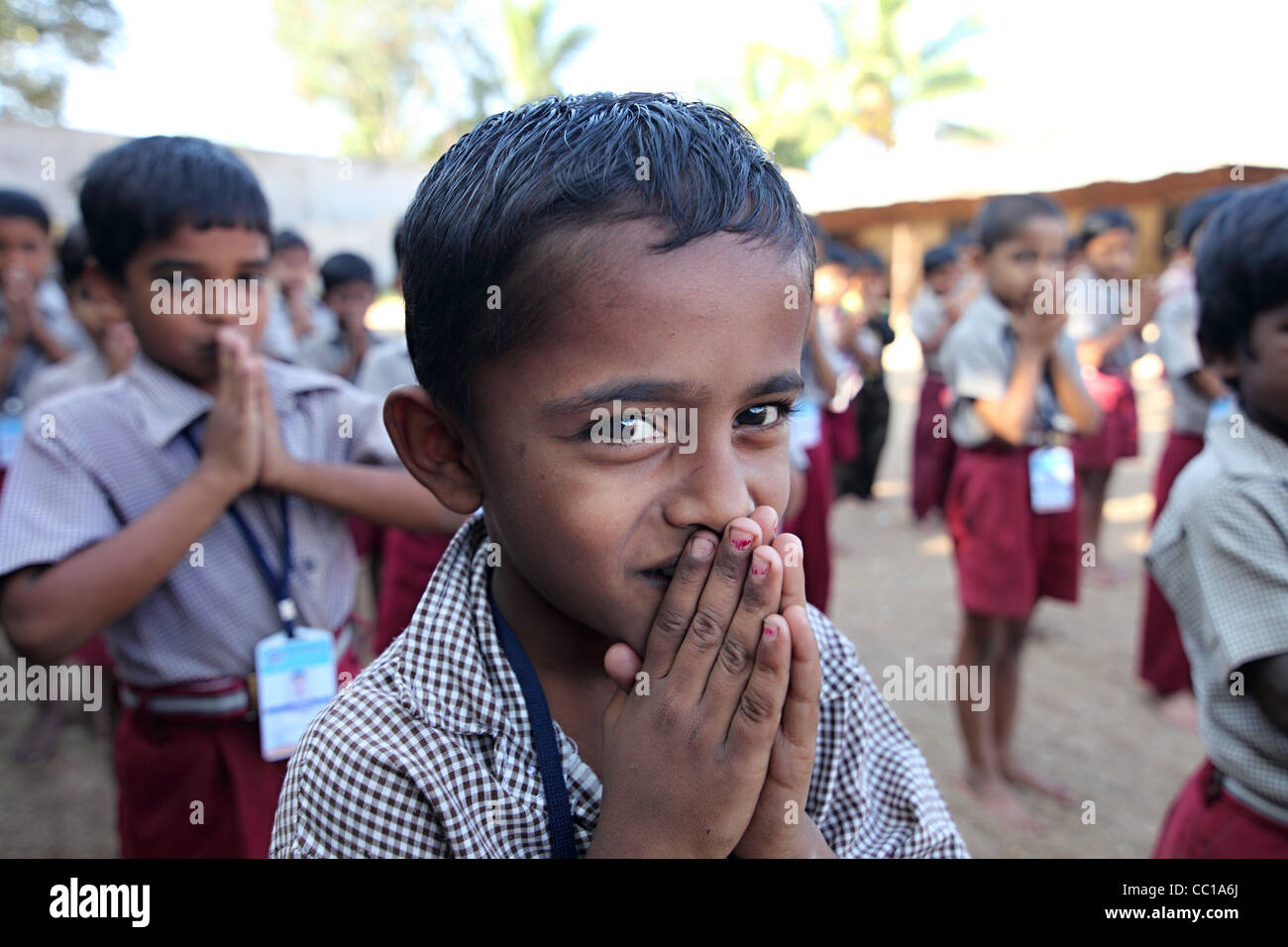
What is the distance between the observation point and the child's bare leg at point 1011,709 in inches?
127

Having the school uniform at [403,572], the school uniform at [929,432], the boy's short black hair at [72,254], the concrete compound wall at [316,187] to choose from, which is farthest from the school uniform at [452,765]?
the concrete compound wall at [316,187]

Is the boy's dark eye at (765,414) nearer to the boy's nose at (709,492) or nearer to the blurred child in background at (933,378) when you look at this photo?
the boy's nose at (709,492)

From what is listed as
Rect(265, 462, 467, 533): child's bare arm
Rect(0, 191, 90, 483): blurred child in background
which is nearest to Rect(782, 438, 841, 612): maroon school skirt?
Rect(265, 462, 467, 533): child's bare arm

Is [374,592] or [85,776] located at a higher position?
[374,592]

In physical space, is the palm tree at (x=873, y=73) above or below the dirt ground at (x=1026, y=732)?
above

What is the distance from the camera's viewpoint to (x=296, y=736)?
168 cm

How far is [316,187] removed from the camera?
17938mm

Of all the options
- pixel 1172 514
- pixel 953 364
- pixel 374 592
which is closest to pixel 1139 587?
pixel 953 364

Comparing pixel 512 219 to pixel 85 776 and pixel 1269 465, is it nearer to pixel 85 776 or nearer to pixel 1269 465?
pixel 1269 465

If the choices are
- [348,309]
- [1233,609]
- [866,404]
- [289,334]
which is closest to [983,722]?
[1233,609]

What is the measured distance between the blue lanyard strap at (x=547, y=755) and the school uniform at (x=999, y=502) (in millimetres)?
2489

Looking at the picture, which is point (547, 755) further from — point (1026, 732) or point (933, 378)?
point (933, 378)

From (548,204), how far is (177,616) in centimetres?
127
